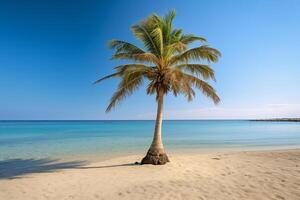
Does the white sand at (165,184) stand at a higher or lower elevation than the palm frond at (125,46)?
lower

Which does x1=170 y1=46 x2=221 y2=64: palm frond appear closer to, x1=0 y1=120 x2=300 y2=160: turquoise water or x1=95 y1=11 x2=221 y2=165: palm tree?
x1=95 y1=11 x2=221 y2=165: palm tree

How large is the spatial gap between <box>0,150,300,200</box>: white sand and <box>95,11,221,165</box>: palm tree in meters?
1.86

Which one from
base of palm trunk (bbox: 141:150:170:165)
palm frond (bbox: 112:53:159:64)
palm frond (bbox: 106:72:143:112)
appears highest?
palm frond (bbox: 112:53:159:64)

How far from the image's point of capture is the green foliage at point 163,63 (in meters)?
9.15

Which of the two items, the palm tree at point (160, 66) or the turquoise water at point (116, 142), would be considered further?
the turquoise water at point (116, 142)

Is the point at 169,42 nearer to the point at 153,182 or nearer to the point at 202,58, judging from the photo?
the point at 202,58

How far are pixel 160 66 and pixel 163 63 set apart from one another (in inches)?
7.2

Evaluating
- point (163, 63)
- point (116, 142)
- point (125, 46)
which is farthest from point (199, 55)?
point (116, 142)

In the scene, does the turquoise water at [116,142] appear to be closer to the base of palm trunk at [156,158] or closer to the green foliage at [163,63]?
the base of palm trunk at [156,158]

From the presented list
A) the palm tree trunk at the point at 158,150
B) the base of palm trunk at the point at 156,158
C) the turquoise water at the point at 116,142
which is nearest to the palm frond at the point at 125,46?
the palm tree trunk at the point at 158,150

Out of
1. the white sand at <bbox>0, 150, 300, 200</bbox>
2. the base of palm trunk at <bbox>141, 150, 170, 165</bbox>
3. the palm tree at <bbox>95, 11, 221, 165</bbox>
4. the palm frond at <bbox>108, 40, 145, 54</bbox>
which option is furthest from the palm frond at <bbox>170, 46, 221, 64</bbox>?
the white sand at <bbox>0, 150, 300, 200</bbox>

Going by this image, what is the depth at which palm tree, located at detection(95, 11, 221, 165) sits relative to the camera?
9.17 m

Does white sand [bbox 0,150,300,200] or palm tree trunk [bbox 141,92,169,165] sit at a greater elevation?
palm tree trunk [bbox 141,92,169,165]

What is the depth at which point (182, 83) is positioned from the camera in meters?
9.10
